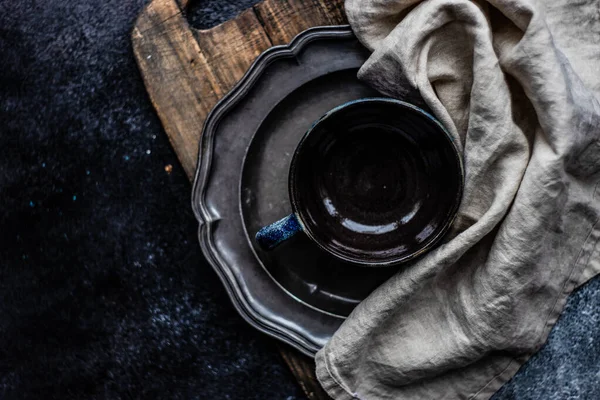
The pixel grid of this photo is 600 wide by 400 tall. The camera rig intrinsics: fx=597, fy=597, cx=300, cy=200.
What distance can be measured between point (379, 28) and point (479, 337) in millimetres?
309

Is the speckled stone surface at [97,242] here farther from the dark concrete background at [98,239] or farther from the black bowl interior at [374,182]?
the black bowl interior at [374,182]

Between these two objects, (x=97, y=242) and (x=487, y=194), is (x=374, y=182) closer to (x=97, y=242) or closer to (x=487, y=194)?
(x=487, y=194)

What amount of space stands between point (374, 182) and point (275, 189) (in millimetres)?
100

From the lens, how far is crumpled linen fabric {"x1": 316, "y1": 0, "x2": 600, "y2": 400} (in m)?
0.53

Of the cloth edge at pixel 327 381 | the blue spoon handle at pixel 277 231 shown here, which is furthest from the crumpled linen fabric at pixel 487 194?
the blue spoon handle at pixel 277 231

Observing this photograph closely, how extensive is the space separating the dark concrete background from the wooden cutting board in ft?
0.27

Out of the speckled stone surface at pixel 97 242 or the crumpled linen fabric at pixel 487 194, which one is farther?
the speckled stone surface at pixel 97 242

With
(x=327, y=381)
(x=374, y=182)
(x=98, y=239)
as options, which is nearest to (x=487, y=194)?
(x=374, y=182)

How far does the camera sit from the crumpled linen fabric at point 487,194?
1.74 ft

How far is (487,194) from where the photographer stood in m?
0.56

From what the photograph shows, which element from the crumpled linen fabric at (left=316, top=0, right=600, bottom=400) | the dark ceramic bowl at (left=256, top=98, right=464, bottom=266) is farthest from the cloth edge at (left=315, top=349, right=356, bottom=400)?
the dark ceramic bowl at (left=256, top=98, right=464, bottom=266)

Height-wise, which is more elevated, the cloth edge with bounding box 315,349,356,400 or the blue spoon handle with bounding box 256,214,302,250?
the blue spoon handle with bounding box 256,214,302,250

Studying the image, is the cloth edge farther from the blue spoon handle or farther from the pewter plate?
the blue spoon handle

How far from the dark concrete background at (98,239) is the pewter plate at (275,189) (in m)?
0.12
